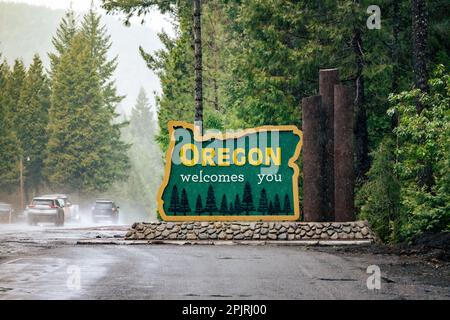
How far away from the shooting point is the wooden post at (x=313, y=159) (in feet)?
90.7

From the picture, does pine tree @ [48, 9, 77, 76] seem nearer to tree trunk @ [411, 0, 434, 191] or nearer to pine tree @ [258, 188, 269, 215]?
pine tree @ [258, 188, 269, 215]

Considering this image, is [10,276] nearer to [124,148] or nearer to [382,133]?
[382,133]

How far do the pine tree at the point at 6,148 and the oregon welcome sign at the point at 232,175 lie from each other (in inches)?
2184

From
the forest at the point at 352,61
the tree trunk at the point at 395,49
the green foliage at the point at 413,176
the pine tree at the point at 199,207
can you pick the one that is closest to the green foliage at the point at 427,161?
the green foliage at the point at 413,176

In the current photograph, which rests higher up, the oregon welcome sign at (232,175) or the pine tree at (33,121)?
the pine tree at (33,121)

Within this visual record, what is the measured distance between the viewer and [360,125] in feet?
107

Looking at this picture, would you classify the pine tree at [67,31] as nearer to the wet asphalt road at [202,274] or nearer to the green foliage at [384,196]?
the green foliage at [384,196]

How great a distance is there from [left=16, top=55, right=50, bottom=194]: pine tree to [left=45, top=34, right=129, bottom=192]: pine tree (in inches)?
52.2

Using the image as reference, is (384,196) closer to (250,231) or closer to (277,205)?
(277,205)

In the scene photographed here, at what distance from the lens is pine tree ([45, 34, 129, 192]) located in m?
87.8

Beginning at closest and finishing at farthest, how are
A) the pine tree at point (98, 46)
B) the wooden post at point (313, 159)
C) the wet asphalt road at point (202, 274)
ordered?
the wet asphalt road at point (202, 274)
the wooden post at point (313, 159)
the pine tree at point (98, 46)

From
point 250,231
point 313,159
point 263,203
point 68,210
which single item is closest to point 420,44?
point 313,159

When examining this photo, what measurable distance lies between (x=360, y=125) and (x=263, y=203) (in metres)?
6.53

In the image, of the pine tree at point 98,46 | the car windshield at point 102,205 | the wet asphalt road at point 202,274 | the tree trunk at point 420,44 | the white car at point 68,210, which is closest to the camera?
the wet asphalt road at point 202,274
